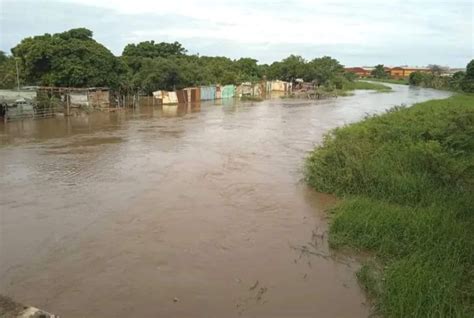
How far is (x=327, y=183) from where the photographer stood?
36.5 ft

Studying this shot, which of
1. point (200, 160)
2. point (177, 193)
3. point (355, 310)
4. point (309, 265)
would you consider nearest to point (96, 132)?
point (200, 160)

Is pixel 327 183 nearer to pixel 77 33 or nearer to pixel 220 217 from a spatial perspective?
pixel 220 217

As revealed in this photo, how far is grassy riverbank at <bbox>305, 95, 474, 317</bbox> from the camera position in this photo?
5.64 meters

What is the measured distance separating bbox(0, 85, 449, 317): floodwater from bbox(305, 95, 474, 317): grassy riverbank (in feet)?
1.52

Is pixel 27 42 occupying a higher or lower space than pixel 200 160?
higher

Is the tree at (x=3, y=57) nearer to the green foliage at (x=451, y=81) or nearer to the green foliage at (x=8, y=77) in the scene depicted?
the green foliage at (x=8, y=77)

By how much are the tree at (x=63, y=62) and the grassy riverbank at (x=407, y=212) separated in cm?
1983

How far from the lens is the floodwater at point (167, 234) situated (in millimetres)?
6051

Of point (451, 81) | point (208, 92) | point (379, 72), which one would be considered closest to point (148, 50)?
point (208, 92)

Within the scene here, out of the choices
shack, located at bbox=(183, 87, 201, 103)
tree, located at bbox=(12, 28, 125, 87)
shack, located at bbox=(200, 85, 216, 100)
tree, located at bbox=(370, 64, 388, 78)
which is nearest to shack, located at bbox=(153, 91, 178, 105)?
shack, located at bbox=(183, 87, 201, 103)

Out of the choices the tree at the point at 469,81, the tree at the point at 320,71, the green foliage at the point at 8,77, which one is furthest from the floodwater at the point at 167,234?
the tree at the point at 320,71

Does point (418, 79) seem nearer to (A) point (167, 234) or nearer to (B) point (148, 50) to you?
(B) point (148, 50)

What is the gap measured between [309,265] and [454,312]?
7.79 ft

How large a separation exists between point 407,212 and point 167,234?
14.8 ft
